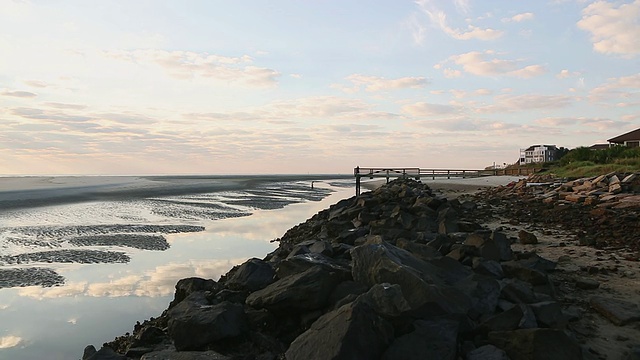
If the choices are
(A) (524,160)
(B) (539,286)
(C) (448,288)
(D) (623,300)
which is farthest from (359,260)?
(A) (524,160)

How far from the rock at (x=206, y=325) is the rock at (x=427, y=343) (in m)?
1.74

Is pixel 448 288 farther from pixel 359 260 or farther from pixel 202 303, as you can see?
pixel 202 303

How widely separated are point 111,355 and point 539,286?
214 inches

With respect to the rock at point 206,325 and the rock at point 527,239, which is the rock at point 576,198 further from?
the rock at point 206,325

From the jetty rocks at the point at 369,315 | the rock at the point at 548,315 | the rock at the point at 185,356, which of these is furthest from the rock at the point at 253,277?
the rock at the point at 548,315

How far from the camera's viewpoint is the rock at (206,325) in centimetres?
459

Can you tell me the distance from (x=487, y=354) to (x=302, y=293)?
80.1 inches

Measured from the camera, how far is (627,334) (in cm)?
496

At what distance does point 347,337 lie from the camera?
3.70 metres

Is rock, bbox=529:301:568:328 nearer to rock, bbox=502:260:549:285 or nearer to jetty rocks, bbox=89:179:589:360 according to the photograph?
jetty rocks, bbox=89:179:589:360

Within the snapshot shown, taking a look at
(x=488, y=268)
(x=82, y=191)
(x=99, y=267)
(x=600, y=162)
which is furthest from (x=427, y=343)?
(x=82, y=191)

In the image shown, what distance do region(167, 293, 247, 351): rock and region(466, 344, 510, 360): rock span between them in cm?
237

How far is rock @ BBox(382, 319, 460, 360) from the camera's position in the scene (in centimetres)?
383

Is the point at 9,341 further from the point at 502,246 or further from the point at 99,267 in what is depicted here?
the point at 502,246
